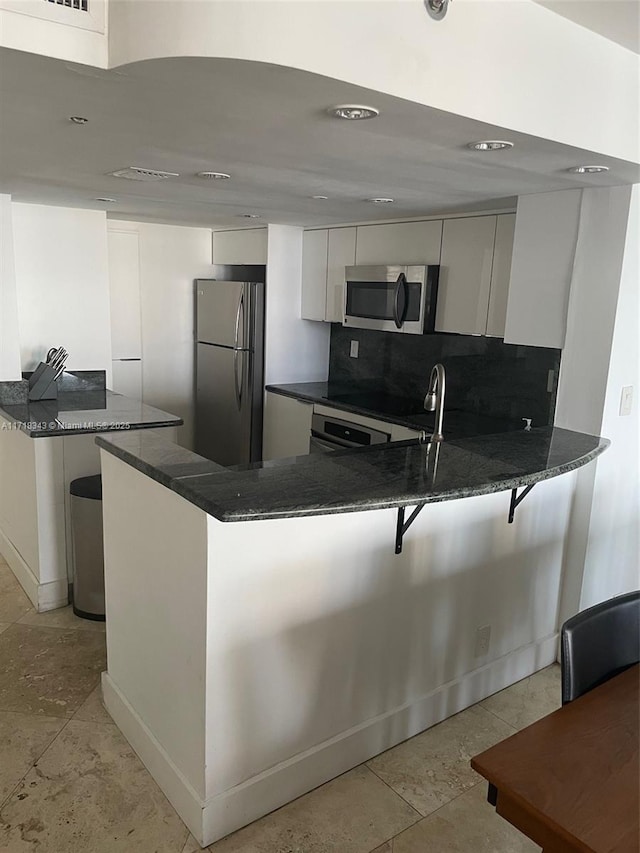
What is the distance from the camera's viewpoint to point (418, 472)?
206cm

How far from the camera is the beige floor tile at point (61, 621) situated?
10.2 feet

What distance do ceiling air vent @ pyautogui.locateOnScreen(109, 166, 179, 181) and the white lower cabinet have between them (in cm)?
197

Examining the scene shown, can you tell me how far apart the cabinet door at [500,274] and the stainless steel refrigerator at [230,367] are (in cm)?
183

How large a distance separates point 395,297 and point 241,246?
1621 millimetres

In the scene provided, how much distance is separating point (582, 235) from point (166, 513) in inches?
80.4

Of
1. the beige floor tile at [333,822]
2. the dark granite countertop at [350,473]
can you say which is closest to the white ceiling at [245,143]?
the dark granite countertop at [350,473]

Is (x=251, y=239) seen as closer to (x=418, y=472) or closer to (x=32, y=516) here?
(x=32, y=516)

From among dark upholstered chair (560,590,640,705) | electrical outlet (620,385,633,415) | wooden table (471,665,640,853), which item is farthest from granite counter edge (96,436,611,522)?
electrical outlet (620,385,633,415)

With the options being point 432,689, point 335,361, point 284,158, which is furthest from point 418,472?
point 335,361

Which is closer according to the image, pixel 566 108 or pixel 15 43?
pixel 15 43

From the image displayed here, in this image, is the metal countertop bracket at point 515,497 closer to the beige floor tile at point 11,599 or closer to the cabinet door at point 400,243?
the cabinet door at point 400,243

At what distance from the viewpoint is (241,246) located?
15.8 feet

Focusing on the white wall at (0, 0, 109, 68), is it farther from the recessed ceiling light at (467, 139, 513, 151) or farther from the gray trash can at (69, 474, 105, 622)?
the gray trash can at (69, 474, 105, 622)

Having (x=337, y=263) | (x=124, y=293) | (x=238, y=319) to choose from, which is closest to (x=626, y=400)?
(x=337, y=263)
